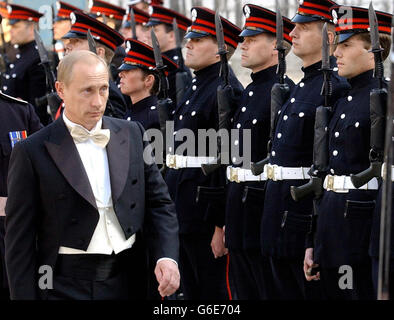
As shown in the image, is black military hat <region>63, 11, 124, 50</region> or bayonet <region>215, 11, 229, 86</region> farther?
black military hat <region>63, 11, 124, 50</region>

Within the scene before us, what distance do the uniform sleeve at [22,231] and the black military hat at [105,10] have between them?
687cm

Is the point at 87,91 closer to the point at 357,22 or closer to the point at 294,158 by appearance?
the point at 357,22

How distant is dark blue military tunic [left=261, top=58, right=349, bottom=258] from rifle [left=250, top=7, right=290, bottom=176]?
0.13 meters

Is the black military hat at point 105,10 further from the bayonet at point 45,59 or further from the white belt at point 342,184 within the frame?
the white belt at point 342,184

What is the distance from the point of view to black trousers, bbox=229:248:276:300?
7012mm

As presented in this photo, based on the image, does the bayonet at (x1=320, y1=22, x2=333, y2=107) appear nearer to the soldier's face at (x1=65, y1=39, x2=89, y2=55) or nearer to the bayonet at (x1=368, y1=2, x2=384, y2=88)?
the bayonet at (x1=368, y1=2, x2=384, y2=88)

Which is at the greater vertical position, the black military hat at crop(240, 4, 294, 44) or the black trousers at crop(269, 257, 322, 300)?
the black military hat at crop(240, 4, 294, 44)

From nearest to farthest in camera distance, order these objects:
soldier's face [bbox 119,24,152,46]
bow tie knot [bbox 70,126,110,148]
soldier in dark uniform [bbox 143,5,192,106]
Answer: bow tie knot [bbox 70,126,110,148]
soldier in dark uniform [bbox 143,5,192,106]
soldier's face [bbox 119,24,152,46]

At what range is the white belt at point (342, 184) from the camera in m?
5.85

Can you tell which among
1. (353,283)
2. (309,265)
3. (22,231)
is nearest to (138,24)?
(309,265)

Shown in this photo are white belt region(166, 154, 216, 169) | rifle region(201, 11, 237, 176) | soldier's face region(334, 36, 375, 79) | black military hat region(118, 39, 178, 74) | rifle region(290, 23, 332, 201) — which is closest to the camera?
soldier's face region(334, 36, 375, 79)

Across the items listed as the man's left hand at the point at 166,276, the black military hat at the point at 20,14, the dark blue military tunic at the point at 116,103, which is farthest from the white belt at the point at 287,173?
the black military hat at the point at 20,14

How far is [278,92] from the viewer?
6836 mm

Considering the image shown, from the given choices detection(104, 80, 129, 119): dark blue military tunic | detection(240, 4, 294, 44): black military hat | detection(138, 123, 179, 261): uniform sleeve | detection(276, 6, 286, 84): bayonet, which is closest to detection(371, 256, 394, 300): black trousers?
detection(138, 123, 179, 261): uniform sleeve
